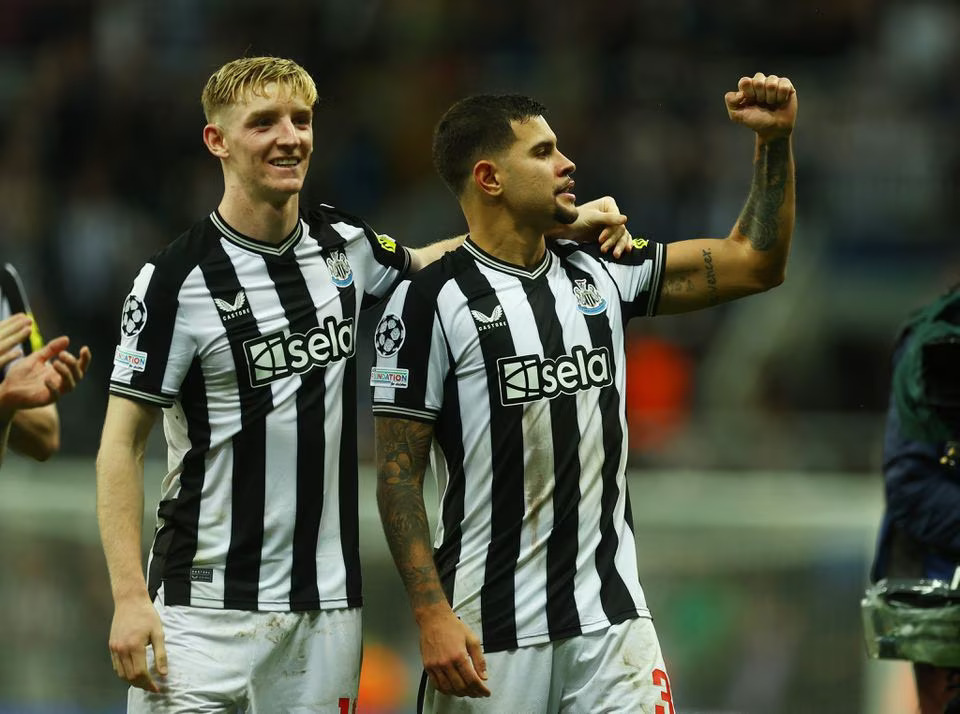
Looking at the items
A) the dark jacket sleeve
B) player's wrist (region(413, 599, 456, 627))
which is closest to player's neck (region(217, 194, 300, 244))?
player's wrist (region(413, 599, 456, 627))

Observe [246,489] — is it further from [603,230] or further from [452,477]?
[603,230]

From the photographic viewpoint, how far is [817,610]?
9250mm

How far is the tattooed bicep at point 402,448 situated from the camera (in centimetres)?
413

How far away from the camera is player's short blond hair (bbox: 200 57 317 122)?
13.9 feet

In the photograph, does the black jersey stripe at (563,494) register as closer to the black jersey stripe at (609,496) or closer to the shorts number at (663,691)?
the black jersey stripe at (609,496)

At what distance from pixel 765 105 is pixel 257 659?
6.19 ft

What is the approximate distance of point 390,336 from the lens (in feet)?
13.7

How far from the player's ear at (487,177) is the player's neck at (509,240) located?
7 centimetres

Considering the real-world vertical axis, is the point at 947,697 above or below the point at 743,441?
below

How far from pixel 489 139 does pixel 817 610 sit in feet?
18.4

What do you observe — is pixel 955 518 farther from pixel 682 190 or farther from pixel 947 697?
pixel 682 190

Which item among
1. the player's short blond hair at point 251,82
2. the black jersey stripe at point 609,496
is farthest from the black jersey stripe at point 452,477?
the player's short blond hair at point 251,82

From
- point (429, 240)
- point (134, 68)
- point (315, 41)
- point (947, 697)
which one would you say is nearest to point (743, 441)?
point (429, 240)

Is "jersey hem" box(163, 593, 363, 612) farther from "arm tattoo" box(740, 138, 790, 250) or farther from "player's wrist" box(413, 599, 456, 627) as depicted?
"arm tattoo" box(740, 138, 790, 250)
